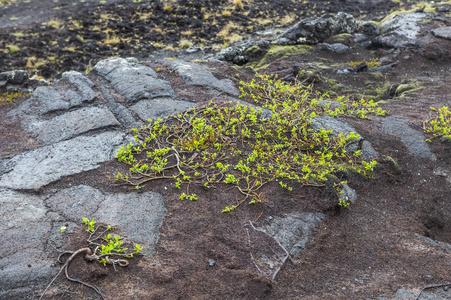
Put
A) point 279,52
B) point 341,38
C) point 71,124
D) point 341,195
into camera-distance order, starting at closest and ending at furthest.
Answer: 1. point 341,195
2. point 71,124
3. point 279,52
4. point 341,38

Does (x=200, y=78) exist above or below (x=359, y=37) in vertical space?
above

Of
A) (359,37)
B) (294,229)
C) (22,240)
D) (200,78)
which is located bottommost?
(359,37)

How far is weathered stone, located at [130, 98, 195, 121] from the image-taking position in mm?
5062

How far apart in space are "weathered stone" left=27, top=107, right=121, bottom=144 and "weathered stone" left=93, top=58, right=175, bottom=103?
24.6 inches

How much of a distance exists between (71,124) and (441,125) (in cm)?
545

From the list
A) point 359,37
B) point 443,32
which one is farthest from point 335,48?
point 443,32

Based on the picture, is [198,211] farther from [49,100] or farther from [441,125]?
[441,125]

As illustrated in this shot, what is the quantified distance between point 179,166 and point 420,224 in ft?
9.29

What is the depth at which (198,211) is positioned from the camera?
11.6ft

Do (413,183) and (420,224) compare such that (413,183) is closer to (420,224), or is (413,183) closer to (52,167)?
(420,224)

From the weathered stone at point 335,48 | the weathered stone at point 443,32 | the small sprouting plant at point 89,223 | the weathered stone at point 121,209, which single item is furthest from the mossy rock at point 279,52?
the small sprouting plant at point 89,223

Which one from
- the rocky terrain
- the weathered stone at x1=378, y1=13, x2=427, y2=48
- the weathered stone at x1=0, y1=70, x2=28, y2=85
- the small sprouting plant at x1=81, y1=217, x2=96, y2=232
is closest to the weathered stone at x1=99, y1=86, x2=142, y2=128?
the rocky terrain

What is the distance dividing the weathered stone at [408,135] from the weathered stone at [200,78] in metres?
2.47

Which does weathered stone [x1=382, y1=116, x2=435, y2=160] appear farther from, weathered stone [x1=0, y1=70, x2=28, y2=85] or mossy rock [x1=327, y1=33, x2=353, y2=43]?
weathered stone [x1=0, y1=70, x2=28, y2=85]
